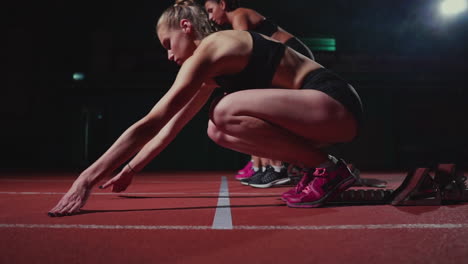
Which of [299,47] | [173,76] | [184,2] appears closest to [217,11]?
[299,47]

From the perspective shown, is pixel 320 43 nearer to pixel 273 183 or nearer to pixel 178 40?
pixel 273 183

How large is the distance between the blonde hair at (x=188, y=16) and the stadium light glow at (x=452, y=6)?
300 inches

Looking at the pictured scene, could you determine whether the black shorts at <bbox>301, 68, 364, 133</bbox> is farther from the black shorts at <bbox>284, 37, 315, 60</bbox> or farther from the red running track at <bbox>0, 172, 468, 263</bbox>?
the black shorts at <bbox>284, 37, 315, 60</bbox>

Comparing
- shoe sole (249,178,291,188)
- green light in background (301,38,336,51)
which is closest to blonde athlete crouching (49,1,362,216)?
shoe sole (249,178,291,188)

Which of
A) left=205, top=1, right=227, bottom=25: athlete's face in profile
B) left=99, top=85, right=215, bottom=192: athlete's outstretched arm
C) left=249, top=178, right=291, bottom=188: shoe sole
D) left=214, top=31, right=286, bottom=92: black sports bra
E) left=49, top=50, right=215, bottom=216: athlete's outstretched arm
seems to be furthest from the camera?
left=205, top=1, right=227, bottom=25: athlete's face in profile

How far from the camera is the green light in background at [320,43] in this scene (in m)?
8.23

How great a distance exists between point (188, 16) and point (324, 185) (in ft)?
3.78

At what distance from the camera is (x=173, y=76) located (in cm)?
852

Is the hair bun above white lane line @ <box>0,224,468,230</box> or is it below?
above

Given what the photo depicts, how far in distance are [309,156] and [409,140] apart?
28.8 feet

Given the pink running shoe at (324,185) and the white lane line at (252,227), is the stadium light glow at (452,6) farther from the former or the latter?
the white lane line at (252,227)

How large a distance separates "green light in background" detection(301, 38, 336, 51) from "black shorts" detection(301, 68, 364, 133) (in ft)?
22.2

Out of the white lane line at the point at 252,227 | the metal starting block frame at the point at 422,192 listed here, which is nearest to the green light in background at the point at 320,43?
the metal starting block frame at the point at 422,192

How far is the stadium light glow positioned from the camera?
7.32m
